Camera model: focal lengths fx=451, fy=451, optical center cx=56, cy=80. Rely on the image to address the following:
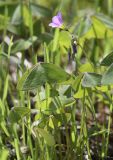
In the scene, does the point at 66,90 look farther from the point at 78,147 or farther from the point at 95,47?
the point at 95,47

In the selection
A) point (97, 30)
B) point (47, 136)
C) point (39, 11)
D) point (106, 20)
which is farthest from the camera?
point (39, 11)

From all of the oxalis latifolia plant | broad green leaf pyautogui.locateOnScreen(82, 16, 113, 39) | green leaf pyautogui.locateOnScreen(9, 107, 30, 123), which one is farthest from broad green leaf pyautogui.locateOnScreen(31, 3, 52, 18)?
green leaf pyautogui.locateOnScreen(9, 107, 30, 123)

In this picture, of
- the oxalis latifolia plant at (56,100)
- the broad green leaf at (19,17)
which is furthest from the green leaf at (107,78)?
the broad green leaf at (19,17)

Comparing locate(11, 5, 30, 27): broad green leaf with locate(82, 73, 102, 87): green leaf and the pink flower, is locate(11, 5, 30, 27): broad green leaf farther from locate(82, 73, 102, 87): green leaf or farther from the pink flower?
locate(82, 73, 102, 87): green leaf

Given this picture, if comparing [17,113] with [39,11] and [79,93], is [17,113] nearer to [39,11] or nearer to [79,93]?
[79,93]

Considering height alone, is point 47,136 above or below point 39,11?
below

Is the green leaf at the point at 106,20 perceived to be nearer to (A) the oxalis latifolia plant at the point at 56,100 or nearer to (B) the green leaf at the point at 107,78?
(A) the oxalis latifolia plant at the point at 56,100

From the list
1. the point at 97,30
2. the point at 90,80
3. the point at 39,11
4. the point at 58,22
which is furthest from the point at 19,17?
the point at 90,80
